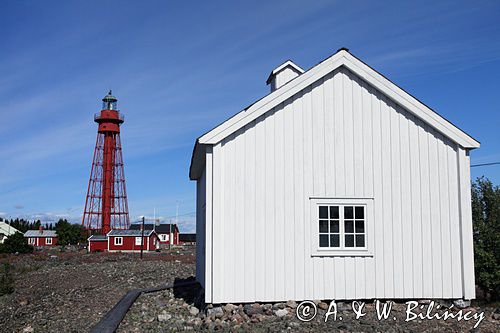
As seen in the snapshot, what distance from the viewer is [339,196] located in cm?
1174

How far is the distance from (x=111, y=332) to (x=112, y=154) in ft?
180

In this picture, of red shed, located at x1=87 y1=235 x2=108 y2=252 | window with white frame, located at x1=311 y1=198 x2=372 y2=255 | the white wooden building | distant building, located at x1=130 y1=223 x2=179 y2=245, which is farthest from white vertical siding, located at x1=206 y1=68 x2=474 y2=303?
distant building, located at x1=130 y1=223 x2=179 y2=245

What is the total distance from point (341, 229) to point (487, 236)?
5.15 metres

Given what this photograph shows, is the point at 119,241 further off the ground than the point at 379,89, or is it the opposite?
the point at 379,89

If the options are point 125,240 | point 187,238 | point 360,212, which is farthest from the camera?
point 187,238

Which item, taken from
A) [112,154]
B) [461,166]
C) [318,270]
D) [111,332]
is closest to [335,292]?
[318,270]

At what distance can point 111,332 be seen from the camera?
9.47 metres

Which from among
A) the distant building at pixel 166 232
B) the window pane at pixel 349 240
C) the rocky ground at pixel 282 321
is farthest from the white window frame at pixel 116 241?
the window pane at pixel 349 240

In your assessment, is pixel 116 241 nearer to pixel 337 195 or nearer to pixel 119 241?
pixel 119 241

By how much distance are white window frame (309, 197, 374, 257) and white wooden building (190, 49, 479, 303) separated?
0.02 metres

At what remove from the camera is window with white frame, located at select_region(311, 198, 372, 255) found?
11.5 metres

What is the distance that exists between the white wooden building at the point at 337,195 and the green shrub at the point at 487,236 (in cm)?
245

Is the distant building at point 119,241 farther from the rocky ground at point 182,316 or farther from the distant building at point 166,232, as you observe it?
the rocky ground at point 182,316

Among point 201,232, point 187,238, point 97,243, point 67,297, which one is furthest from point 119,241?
point 187,238
